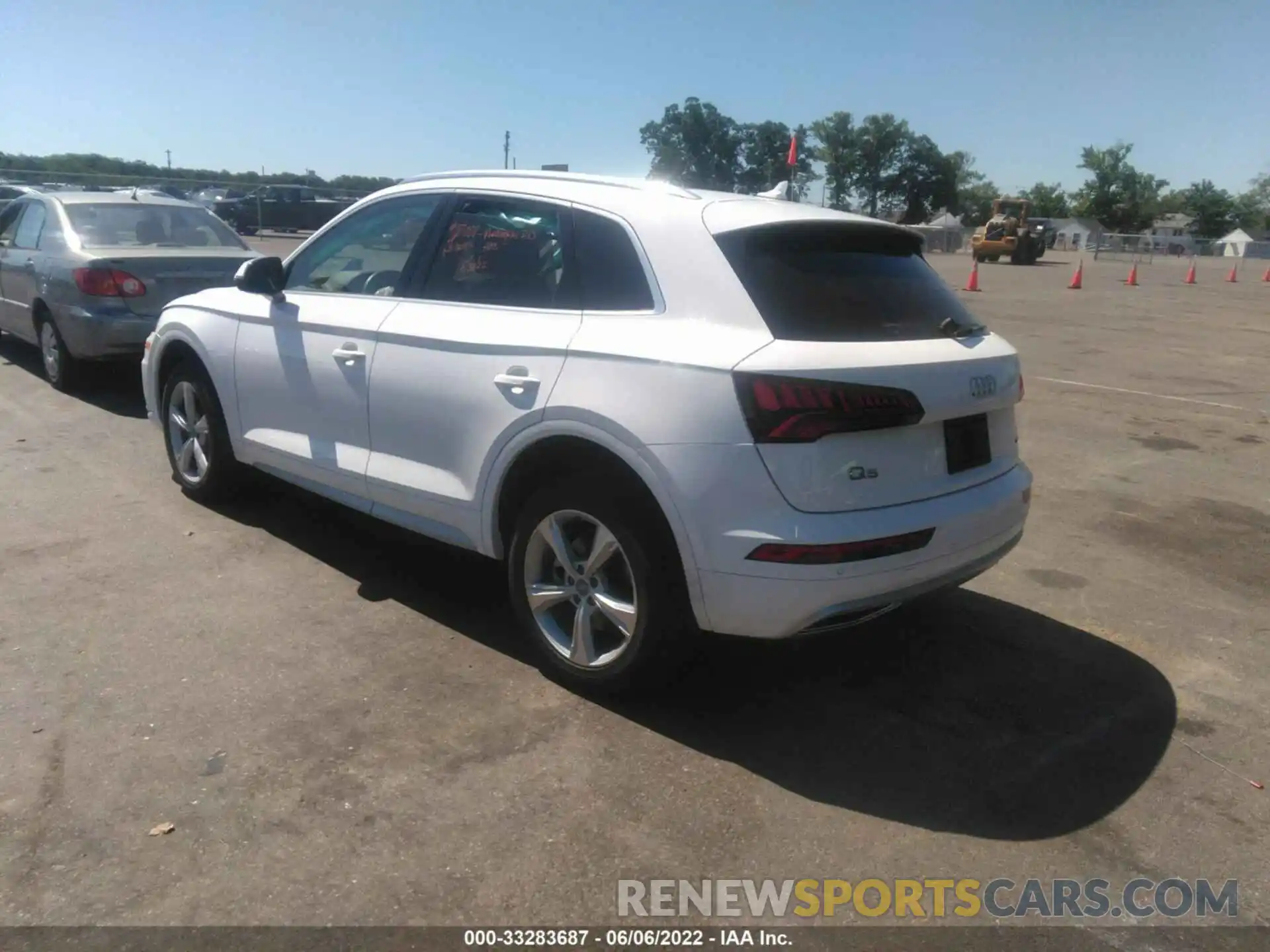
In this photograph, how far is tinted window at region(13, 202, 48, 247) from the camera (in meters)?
8.95

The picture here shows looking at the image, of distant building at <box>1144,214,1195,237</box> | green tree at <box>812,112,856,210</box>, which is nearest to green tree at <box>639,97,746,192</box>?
green tree at <box>812,112,856,210</box>

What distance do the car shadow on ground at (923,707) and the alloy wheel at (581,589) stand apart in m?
0.23

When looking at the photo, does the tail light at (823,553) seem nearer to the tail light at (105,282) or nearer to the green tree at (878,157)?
the tail light at (105,282)

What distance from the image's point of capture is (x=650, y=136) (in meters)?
42.1

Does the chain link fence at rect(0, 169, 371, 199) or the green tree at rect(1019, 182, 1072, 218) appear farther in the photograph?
the green tree at rect(1019, 182, 1072, 218)

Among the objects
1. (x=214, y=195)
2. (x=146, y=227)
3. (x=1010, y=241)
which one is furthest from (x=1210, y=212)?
(x=146, y=227)

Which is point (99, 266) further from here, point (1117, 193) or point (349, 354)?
point (1117, 193)

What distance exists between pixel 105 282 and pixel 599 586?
6.08m

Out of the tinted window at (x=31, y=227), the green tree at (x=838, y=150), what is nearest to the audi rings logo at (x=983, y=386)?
the tinted window at (x=31, y=227)

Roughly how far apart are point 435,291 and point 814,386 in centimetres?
188

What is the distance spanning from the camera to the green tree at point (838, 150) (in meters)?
98.9

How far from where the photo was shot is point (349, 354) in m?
4.50

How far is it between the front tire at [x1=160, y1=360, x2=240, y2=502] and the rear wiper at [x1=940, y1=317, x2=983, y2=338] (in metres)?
3.71

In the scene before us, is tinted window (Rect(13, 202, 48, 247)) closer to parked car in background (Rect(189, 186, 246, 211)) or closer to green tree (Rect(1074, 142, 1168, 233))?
parked car in background (Rect(189, 186, 246, 211))
